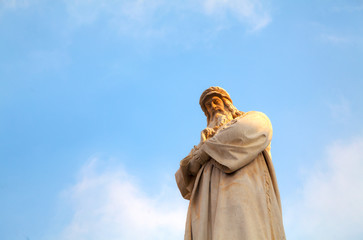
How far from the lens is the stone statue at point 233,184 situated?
8.12m

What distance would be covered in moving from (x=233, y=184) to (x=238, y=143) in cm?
84

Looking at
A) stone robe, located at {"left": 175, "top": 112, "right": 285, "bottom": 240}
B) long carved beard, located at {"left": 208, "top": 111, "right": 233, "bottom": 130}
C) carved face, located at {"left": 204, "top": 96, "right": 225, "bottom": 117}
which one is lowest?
stone robe, located at {"left": 175, "top": 112, "right": 285, "bottom": 240}

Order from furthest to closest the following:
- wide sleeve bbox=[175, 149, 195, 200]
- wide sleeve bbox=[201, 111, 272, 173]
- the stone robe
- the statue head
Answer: the statue head → wide sleeve bbox=[175, 149, 195, 200] → wide sleeve bbox=[201, 111, 272, 173] → the stone robe

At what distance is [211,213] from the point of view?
8.83m

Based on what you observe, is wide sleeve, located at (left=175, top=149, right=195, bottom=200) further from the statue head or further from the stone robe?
the statue head

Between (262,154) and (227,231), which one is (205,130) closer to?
(262,154)

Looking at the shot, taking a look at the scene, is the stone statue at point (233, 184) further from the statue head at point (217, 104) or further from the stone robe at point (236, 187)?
the statue head at point (217, 104)

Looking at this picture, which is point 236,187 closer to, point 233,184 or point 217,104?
point 233,184

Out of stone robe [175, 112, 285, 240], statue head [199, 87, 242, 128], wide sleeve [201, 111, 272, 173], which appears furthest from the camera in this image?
statue head [199, 87, 242, 128]

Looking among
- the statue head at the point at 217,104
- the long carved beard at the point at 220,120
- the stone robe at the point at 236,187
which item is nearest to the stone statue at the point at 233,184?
the stone robe at the point at 236,187

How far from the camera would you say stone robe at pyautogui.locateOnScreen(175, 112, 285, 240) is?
8109 mm

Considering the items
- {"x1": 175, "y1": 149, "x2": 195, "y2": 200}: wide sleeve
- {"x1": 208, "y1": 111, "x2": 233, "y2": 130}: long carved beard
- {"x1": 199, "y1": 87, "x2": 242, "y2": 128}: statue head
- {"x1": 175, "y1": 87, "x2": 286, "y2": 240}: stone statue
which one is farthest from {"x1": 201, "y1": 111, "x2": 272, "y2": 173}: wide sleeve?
{"x1": 199, "y1": 87, "x2": 242, "y2": 128}: statue head

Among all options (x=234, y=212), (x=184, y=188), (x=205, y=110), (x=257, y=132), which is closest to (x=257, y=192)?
(x=234, y=212)

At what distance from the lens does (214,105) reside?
11.1m
